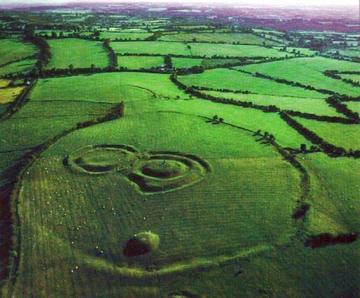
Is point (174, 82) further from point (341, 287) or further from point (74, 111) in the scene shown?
point (341, 287)

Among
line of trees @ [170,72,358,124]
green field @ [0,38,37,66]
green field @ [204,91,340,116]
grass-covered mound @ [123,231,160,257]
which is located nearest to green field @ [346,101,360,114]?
green field @ [204,91,340,116]

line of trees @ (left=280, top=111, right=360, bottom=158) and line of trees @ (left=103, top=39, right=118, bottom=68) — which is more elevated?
line of trees @ (left=103, top=39, right=118, bottom=68)

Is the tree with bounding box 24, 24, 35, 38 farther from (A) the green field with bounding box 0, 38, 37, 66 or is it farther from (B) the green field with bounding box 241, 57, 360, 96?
(B) the green field with bounding box 241, 57, 360, 96

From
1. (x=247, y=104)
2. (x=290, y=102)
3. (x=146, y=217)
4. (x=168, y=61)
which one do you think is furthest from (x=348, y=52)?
(x=146, y=217)

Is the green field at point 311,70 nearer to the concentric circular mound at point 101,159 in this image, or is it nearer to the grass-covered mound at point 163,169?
the grass-covered mound at point 163,169

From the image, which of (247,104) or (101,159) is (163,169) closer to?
(101,159)

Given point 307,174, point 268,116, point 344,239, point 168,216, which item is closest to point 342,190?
point 307,174
